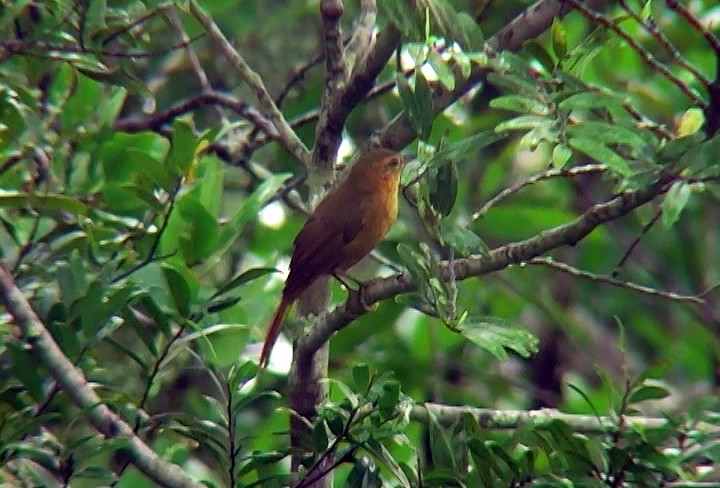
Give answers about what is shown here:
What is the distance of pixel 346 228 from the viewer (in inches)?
145

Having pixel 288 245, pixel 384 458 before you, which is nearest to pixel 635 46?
pixel 384 458

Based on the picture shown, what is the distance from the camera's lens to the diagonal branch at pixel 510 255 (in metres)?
2.25

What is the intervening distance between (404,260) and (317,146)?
66 cm

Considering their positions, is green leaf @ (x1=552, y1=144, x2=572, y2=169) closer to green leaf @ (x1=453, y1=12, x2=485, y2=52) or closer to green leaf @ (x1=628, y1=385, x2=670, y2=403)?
green leaf @ (x1=453, y1=12, x2=485, y2=52)

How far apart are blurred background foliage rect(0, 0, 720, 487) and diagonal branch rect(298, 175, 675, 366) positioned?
73 millimetres

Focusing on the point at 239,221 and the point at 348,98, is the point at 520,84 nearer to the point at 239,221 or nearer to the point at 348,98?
the point at 348,98

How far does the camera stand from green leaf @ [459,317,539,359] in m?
2.21

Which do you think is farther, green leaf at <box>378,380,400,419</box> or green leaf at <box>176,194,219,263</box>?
green leaf at <box>176,194,219,263</box>

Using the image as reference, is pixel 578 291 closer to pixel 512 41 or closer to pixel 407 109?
pixel 512 41

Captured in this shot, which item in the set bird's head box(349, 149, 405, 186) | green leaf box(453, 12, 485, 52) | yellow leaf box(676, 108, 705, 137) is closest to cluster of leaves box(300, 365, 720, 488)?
green leaf box(453, 12, 485, 52)

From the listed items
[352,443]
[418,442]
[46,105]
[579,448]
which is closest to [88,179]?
[46,105]

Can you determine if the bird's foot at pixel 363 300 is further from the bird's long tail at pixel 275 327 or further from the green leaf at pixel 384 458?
the bird's long tail at pixel 275 327

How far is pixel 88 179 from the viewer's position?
346 centimetres

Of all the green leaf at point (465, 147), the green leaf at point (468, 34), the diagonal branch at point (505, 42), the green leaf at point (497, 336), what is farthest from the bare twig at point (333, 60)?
the green leaf at point (497, 336)
